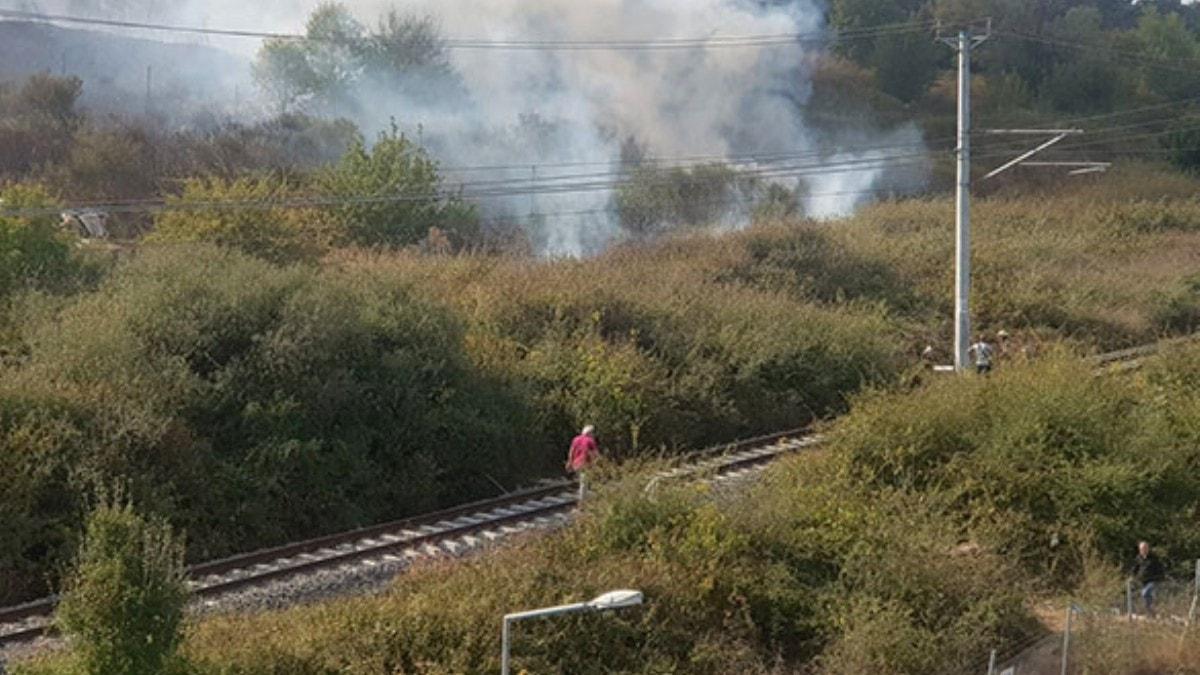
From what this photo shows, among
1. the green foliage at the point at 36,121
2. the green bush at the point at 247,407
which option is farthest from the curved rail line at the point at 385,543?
the green foliage at the point at 36,121

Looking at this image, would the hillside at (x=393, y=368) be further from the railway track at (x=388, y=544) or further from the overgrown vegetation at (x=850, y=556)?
the overgrown vegetation at (x=850, y=556)

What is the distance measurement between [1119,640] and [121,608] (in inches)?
446

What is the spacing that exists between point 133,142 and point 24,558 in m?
29.5

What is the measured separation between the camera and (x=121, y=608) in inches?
462

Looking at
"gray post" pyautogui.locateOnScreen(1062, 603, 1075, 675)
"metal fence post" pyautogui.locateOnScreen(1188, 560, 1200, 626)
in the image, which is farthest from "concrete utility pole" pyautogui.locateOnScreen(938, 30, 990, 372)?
"gray post" pyautogui.locateOnScreen(1062, 603, 1075, 675)

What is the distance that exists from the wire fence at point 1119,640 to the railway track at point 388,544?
4.65 meters

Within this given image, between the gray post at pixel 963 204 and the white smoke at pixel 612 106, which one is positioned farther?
the white smoke at pixel 612 106

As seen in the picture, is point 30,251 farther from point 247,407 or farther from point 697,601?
point 697,601

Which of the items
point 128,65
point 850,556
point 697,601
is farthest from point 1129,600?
point 128,65

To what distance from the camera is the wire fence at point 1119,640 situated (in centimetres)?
1634

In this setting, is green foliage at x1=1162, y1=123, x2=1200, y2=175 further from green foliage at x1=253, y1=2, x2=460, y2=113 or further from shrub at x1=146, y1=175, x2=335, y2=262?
shrub at x1=146, y1=175, x2=335, y2=262

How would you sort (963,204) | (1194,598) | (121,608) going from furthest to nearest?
(963,204), (1194,598), (121,608)

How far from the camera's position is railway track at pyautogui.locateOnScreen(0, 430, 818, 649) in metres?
15.6

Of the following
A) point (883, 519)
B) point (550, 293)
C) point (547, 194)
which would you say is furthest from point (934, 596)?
point (547, 194)
